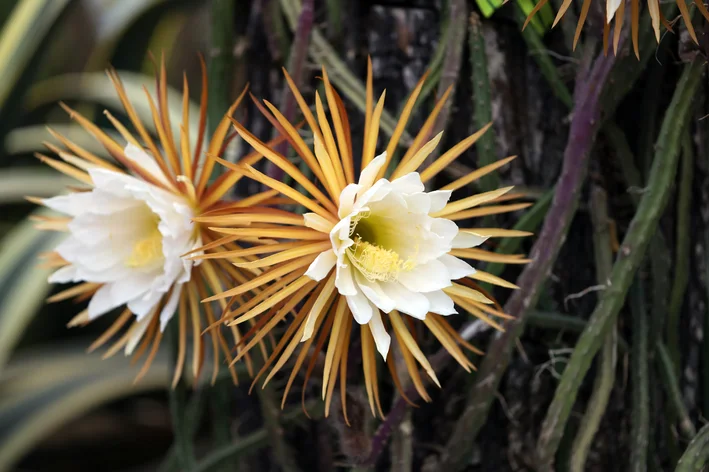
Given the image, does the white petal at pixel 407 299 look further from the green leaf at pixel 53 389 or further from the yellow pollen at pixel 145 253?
the green leaf at pixel 53 389

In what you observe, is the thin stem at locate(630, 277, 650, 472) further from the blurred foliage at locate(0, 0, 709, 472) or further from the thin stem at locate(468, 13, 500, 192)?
the thin stem at locate(468, 13, 500, 192)

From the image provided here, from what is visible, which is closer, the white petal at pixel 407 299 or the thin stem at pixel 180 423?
the white petal at pixel 407 299

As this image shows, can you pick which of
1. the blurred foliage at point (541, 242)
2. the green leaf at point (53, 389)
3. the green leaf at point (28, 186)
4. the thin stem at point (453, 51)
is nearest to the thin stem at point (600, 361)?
the blurred foliage at point (541, 242)

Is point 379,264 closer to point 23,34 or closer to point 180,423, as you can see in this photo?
point 180,423

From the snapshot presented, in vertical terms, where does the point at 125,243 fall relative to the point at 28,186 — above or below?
below

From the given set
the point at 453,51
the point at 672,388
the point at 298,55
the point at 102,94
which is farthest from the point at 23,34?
the point at 672,388

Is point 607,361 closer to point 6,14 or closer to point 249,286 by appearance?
point 249,286

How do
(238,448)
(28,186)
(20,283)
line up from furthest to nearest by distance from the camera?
(28,186)
(20,283)
(238,448)
